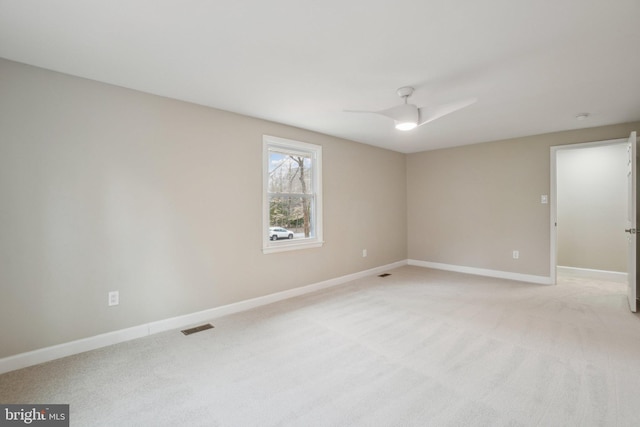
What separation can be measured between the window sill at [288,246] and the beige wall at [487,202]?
102 inches

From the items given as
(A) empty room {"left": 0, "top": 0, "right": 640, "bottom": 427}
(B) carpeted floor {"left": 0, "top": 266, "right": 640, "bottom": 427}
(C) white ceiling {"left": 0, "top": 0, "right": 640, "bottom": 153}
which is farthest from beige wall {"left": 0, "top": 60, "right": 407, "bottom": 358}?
(B) carpeted floor {"left": 0, "top": 266, "right": 640, "bottom": 427}

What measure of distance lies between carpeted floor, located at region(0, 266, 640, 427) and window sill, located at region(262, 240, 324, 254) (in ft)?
2.41

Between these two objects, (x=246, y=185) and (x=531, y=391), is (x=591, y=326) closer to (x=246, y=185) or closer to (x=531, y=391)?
(x=531, y=391)

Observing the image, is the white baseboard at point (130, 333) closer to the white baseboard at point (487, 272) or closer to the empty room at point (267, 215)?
the empty room at point (267, 215)

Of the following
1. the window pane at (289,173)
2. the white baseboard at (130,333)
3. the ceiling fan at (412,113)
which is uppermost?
the ceiling fan at (412,113)

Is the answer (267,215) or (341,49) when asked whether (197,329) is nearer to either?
(267,215)

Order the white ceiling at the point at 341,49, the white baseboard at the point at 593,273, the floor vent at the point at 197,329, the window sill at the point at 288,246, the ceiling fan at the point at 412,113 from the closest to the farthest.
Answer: the white ceiling at the point at 341,49 → the ceiling fan at the point at 412,113 → the floor vent at the point at 197,329 → the window sill at the point at 288,246 → the white baseboard at the point at 593,273

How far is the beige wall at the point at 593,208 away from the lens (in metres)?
4.70

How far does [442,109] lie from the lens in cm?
246

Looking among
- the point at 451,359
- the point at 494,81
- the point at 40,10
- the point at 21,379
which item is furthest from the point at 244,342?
the point at 494,81

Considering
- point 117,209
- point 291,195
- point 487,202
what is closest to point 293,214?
point 291,195

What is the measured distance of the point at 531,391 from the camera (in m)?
1.92

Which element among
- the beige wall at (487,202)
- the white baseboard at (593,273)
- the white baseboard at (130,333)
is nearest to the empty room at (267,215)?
the white baseboard at (130,333)

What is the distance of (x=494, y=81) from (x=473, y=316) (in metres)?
2.36
